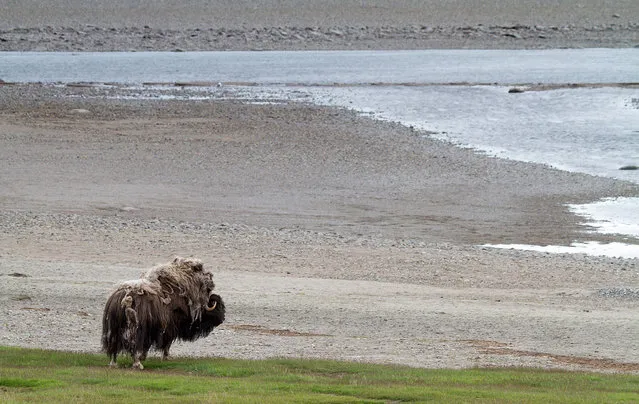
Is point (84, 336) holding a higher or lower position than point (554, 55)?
lower

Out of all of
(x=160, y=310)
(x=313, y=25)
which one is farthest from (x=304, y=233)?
(x=313, y=25)

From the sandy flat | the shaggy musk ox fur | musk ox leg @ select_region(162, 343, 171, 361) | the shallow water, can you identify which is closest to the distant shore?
the shallow water

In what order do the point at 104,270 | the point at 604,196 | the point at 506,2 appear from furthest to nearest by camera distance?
the point at 506,2, the point at 604,196, the point at 104,270

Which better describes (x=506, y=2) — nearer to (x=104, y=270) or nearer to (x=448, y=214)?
(x=448, y=214)

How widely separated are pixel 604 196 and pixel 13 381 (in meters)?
20.3

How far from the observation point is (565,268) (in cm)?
2308

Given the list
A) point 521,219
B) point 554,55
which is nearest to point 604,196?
point 521,219

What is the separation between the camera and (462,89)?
5316 cm

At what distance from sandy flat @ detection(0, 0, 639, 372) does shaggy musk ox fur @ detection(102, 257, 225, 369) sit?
116cm

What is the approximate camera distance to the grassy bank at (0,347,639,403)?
473 inches

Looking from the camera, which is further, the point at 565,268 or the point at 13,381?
the point at 565,268

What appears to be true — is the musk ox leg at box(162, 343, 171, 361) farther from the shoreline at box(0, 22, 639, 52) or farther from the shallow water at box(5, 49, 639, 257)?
the shoreline at box(0, 22, 639, 52)

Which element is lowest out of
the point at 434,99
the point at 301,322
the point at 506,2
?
the point at 301,322

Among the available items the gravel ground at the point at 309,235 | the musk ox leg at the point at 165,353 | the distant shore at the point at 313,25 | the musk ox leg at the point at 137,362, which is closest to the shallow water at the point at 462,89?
the gravel ground at the point at 309,235
